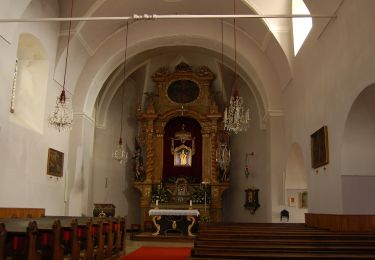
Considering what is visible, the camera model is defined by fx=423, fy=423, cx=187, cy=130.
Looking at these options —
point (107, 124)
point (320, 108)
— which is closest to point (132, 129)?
point (107, 124)

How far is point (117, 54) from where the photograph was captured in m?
13.4

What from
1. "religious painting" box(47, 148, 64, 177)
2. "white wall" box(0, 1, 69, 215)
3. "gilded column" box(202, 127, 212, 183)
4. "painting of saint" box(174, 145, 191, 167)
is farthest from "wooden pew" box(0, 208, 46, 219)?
"gilded column" box(202, 127, 212, 183)

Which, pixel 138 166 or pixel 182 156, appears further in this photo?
pixel 182 156

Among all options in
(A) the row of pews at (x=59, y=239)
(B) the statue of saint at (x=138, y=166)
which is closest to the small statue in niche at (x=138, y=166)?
(B) the statue of saint at (x=138, y=166)

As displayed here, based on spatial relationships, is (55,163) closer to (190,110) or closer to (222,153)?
(222,153)

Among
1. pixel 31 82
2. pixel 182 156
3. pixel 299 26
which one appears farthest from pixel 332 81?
pixel 182 156

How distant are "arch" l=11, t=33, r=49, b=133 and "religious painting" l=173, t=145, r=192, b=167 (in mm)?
6702

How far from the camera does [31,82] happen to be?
11.1 metres

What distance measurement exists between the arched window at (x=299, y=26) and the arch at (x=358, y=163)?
12.4ft

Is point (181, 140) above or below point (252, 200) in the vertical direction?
above

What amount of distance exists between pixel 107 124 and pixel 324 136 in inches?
394

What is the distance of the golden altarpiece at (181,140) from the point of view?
51.6 feet

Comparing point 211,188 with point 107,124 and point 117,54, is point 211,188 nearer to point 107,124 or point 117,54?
point 107,124

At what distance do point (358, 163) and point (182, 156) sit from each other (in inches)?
381
